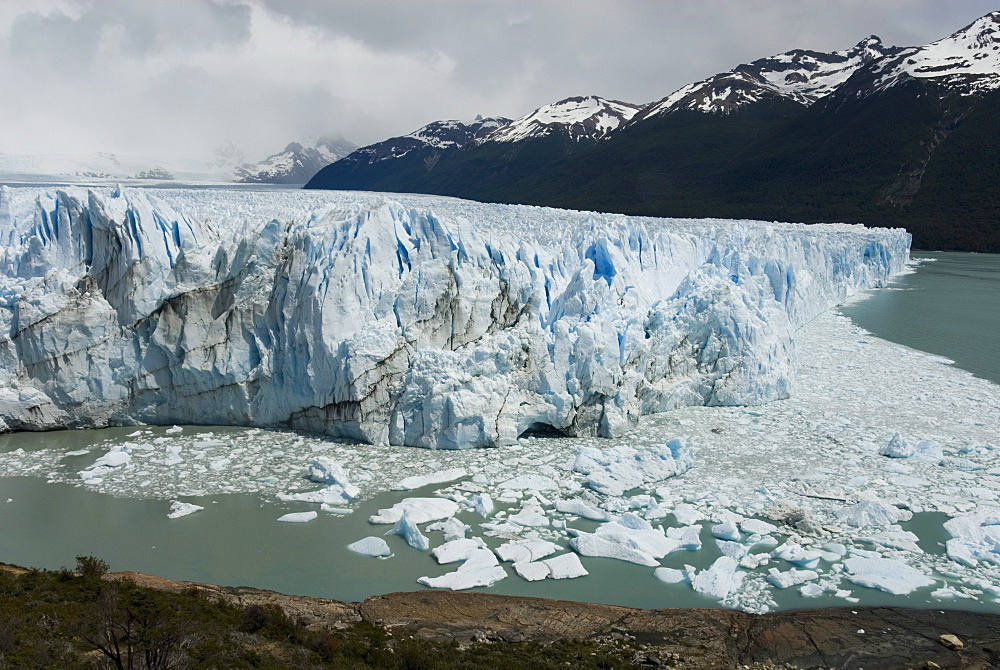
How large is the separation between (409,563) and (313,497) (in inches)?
67.3

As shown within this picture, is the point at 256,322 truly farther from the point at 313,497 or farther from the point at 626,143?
the point at 626,143

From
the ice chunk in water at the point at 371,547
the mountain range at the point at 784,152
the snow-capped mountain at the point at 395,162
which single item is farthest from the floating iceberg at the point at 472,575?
the snow-capped mountain at the point at 395,162

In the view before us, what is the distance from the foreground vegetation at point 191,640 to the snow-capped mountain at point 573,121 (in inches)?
3492

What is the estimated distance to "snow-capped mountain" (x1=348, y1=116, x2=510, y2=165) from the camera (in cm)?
9300

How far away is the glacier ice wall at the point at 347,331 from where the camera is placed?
374 inches

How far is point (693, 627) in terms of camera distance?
5.54 meters

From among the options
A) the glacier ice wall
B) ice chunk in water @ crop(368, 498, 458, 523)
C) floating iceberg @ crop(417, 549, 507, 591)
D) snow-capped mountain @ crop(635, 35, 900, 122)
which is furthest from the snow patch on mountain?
floating iceberg @ crop(417, 549, 507, 591)

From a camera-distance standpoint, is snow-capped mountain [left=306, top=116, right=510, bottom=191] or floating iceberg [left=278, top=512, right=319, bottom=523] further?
snow-capped mountain [left=306, top=116, right=510, bottom=191]

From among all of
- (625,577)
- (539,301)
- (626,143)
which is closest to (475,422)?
(539,301)

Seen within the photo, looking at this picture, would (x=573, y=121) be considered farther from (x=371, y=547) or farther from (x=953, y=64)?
(x=371, y=547)

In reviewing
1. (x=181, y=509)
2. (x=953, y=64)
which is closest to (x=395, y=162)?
(x=953, y=64)

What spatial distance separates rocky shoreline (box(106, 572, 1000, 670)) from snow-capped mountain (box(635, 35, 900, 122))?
79.2 m

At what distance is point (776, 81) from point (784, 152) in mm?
38080

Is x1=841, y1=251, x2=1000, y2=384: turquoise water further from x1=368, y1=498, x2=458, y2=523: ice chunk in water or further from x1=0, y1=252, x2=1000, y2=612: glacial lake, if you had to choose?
x1=368, y1=498, x2=458, y2=523: ice chunk in water
